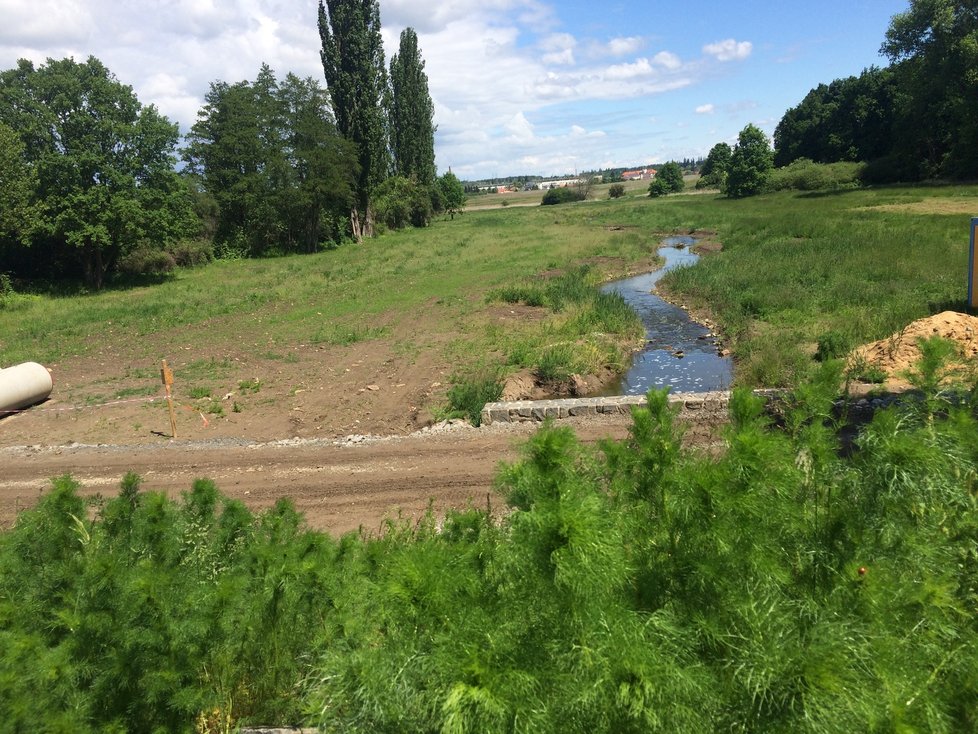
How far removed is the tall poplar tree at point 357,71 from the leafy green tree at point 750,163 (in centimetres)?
4309

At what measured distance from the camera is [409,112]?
6216 centimetres

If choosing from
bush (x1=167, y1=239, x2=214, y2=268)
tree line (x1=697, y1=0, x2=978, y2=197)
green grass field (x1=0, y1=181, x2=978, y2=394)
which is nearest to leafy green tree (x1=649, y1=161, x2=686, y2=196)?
tree line (x1=697, y1=0, x2=978, y2=197)

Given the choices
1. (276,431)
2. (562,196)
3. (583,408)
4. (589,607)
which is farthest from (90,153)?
(562,196)

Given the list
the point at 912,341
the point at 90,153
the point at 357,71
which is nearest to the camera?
the point at 912,341

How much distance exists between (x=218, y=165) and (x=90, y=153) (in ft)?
59.9

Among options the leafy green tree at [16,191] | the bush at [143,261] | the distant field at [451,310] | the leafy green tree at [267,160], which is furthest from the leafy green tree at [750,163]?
the leafy green tree at [16,191]

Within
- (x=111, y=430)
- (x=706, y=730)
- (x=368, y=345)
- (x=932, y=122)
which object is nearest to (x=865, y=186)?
(x=932, y=122)

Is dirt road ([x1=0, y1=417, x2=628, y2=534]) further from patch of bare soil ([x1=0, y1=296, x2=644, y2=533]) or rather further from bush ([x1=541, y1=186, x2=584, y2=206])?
bush ([x1=541, y1=186, x2=584, y2=206])

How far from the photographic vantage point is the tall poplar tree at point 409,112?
61438mm

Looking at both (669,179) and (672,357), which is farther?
(669,179)

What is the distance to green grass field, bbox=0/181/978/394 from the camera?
1844 cm

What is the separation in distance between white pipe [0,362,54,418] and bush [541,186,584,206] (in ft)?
332

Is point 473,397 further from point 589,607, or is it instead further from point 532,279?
point 532,279

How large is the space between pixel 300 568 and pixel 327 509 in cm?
557
